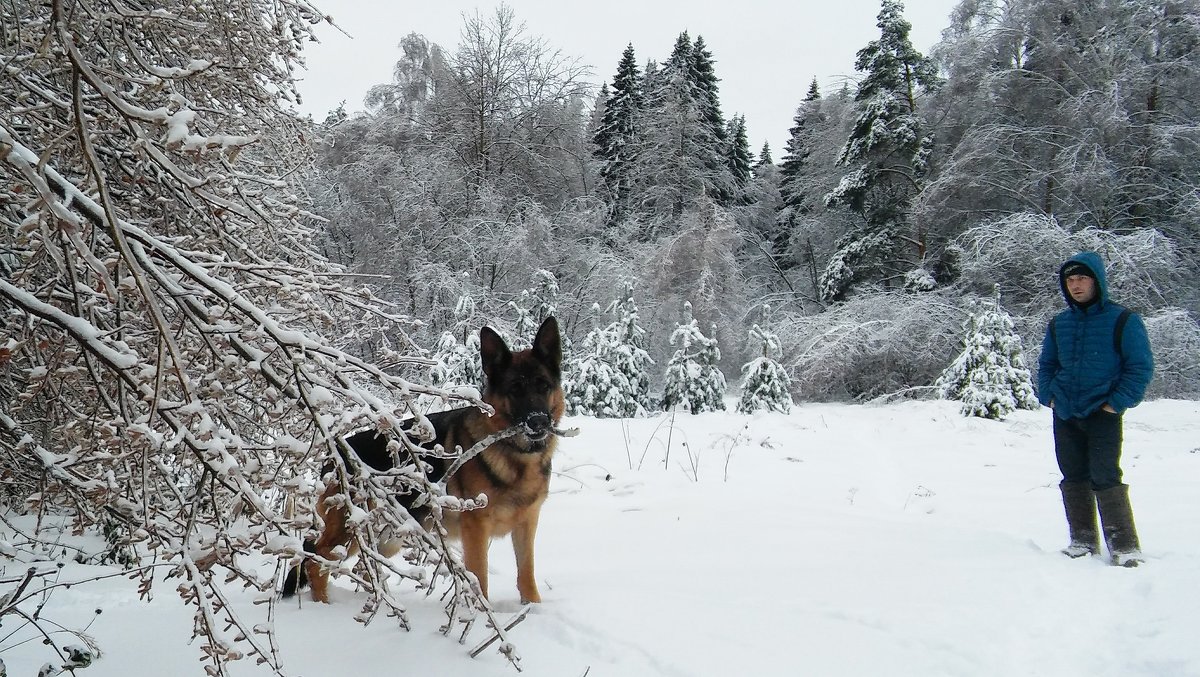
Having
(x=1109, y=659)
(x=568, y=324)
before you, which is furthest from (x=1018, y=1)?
(x=1109, y=659)

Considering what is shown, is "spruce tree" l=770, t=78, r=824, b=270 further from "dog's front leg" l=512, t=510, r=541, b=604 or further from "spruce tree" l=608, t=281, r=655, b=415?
"dog's front leg" l=512, t=510, r=541, b=604

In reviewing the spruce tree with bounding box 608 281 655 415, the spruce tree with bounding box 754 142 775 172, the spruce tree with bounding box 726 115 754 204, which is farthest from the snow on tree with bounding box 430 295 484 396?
the spruce tree with bounding box 754 142 775 172

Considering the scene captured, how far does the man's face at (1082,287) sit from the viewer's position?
4188 millimetres

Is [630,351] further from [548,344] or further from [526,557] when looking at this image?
[526,557]

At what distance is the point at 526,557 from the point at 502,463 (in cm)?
49

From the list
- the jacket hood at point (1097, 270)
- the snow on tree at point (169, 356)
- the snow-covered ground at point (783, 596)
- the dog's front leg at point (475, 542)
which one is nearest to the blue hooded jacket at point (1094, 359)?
the jacket hood at point (1097, 270)

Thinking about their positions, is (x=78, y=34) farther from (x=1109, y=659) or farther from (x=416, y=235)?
(x=416, y=235)

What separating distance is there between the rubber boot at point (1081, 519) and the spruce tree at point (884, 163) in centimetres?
1980

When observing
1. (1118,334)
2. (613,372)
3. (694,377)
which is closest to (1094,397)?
(1118,334)

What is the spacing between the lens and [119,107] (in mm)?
1281

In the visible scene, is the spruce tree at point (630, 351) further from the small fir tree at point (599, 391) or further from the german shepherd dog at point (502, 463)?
the german shepherd dog at point (502, 463)

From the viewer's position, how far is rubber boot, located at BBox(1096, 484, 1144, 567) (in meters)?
3.79

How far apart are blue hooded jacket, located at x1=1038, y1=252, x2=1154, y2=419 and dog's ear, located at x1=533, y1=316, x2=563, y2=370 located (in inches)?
131

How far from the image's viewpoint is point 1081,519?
4.09 meters
